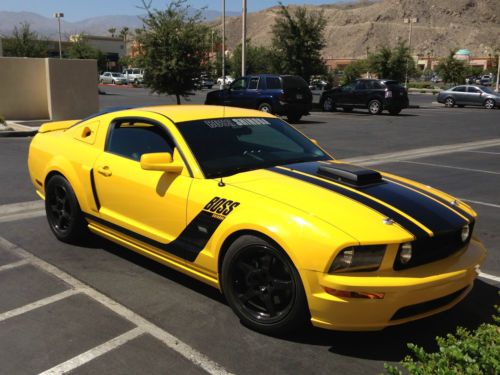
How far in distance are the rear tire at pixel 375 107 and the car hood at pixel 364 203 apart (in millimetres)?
21006

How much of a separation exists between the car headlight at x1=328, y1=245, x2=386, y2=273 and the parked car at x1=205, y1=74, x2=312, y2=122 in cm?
1649

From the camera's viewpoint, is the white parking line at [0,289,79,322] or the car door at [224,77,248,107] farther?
the car door at [224,77,248,107]

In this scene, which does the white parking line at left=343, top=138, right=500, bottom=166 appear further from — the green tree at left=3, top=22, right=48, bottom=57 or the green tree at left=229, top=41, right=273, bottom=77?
the green tree at left=3, top=22, right=48, bottom=57

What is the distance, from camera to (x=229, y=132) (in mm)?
4535

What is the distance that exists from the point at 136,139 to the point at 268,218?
6.02 ft

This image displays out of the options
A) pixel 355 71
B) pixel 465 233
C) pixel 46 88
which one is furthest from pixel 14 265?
pixel 355 71

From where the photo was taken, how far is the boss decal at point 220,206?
12.0ft

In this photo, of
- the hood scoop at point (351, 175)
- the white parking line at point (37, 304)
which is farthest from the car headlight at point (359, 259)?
the white parking line at point (37, 304)

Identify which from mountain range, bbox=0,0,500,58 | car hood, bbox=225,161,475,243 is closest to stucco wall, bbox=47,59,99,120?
car hood, bbox=225,161,475,243

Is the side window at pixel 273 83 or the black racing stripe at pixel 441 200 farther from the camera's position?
the side window at pixel 273 83

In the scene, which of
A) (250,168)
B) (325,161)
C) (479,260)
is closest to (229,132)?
(250,168)

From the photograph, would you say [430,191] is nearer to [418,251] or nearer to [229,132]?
[418,251]

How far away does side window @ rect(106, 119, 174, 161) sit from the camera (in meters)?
4.48

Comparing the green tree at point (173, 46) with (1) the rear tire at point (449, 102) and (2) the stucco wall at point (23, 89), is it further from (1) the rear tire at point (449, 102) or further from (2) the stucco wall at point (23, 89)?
(1) the rear tire at point (449, 102)
